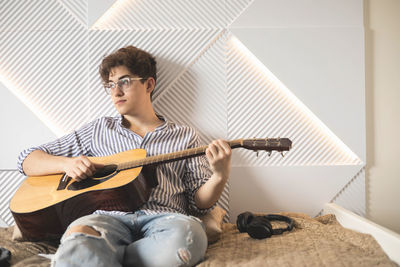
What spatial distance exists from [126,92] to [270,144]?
2.86 feet


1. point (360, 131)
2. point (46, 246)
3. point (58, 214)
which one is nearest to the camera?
point (58, 214)

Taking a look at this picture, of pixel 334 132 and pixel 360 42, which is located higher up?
pixel 360 42

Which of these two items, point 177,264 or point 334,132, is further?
point 334,132

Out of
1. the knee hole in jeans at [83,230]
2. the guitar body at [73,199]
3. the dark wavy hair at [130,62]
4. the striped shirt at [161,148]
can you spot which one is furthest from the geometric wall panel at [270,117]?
the knee hole in jeans at [83,230]

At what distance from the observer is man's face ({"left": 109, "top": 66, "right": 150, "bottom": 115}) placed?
1.79 m

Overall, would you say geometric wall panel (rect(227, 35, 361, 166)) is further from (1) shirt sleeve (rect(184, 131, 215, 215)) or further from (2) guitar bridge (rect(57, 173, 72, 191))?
(2) guitar bridge (rect(57, 173, 72, 191))

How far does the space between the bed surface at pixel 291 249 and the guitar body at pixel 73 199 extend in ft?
0.48

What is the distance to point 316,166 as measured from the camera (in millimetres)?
2166

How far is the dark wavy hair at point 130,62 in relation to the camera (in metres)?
1.85

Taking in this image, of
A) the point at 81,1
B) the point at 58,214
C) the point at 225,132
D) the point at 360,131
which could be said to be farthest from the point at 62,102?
the point at 360,131

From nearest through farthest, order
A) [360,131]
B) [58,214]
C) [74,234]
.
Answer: [74,234]
[58,214]
[360,131]

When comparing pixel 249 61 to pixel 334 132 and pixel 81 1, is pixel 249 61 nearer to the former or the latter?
pixel 334 132

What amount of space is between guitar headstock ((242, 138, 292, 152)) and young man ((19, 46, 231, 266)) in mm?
108

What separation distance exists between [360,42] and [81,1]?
1.94 meters
